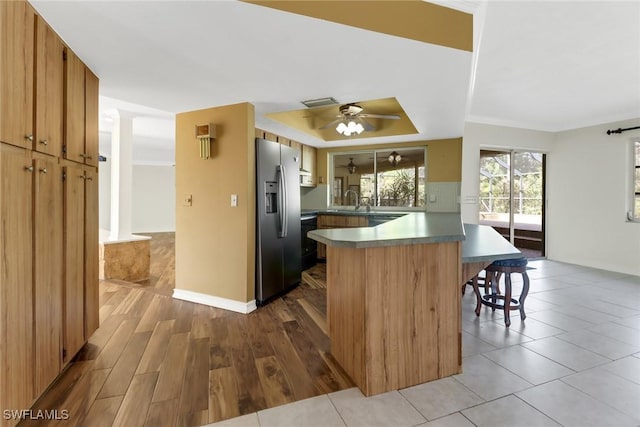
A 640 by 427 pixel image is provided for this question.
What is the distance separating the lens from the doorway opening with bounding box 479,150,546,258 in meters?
5.54

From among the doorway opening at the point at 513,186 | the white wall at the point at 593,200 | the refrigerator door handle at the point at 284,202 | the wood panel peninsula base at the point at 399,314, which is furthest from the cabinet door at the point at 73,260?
the white wall at the point at 593,200

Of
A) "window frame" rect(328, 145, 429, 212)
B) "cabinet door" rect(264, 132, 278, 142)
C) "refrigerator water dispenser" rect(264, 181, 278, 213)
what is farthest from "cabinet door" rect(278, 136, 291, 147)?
"refrigerator water dispenser" rect(264, 181, 278, 213)

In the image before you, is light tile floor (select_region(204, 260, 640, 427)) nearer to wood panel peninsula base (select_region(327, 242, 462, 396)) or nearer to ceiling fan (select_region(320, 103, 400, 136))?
wood panel peninsula base (select_region(327, 242, 462, 396))

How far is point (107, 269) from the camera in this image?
13.7 ft

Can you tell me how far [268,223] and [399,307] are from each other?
77.9 inches

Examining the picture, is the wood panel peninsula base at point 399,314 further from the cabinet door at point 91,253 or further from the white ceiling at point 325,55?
the cabinet door at point 91,253

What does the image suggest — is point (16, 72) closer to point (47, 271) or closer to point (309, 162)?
point (47, 271)

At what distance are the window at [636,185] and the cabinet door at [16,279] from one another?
23.5 ft

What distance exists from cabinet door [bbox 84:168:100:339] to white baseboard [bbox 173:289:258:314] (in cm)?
105

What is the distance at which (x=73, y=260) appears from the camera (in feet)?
6.71

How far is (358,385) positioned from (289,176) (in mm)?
2561

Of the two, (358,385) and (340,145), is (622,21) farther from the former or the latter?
(340,145)

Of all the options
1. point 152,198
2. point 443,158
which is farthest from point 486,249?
point 152,198

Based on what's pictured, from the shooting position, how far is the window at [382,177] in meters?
5.45
